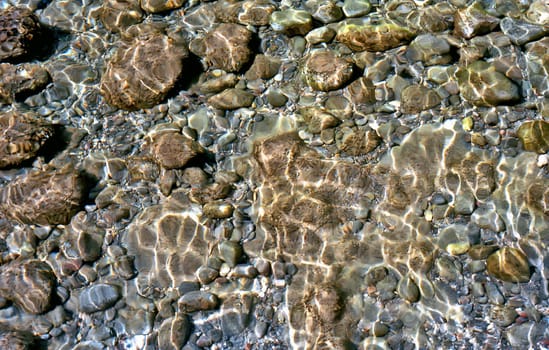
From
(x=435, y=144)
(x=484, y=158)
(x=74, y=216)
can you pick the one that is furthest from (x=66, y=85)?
(x=484, y=158)

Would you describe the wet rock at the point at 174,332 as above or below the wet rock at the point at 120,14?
below

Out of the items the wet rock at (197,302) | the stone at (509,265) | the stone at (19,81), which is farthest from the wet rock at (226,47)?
the stone at (509,265)

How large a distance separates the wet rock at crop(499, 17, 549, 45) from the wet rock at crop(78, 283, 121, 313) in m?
4.73

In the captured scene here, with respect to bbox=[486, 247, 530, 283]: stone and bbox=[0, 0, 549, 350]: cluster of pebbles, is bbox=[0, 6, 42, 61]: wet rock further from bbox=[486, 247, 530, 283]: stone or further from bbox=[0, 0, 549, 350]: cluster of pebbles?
bbox=[486, 247, 530, 283]: stone

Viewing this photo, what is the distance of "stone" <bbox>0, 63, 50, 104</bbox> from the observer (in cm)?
620

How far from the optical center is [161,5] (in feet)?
21.9

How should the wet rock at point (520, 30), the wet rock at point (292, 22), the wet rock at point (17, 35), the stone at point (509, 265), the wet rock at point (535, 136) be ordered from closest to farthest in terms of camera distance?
the stone at point (509, 265), the wet rock at point (535, 136), the wet rock at point (520, 30), the wet rock at point (292, 22), the wet rock at point (17, 35)

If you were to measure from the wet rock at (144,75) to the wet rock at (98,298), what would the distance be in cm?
204

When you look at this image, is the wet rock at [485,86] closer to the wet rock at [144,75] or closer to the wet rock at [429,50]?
the wet rock at [429,50]

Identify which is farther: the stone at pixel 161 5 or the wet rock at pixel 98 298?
the stone at pixel 161 5

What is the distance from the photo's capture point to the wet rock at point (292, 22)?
242 inches

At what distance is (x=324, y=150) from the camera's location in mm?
5426

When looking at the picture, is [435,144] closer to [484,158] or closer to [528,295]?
[484,158]

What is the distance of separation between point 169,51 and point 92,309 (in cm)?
283
